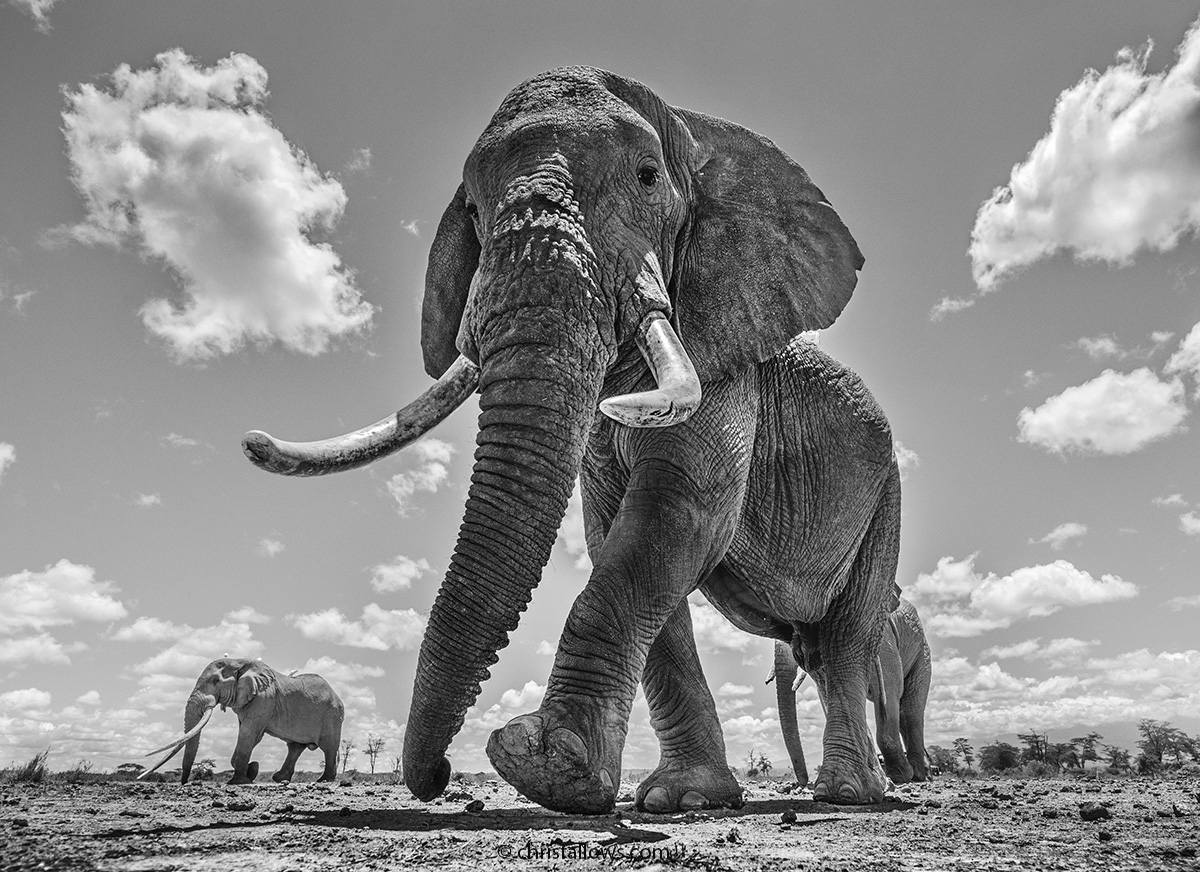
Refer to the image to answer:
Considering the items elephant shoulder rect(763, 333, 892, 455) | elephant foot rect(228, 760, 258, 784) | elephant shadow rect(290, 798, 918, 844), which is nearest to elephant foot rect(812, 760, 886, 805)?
elephant shadow rect(290, 798, 918, 844)

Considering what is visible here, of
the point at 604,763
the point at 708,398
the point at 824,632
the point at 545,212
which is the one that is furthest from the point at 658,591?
the point at 824,632

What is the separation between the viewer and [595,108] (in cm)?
667

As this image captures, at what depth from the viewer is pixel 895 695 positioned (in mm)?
17562

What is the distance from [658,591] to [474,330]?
7.40 feet

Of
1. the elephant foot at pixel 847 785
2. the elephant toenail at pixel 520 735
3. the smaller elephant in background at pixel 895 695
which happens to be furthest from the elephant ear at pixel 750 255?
the smaller elephant in background at pixel 895 695

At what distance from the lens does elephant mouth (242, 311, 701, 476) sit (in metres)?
5.05

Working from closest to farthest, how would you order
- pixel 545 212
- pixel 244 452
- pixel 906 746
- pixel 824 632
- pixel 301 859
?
pixel 301 859
pixel 244 452
pixel 545 212
pixel 824 632
pixel 906 746

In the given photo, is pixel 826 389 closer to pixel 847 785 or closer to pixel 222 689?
pixel 847 785

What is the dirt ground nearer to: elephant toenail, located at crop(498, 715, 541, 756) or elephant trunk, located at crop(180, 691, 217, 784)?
elephant toenail, located at crop(498, 715, 541, 756)

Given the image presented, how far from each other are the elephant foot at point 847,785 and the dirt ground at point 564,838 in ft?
3.54

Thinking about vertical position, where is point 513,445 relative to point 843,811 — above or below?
above

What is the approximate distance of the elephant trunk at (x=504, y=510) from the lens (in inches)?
210

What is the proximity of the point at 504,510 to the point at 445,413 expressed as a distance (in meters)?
1.57

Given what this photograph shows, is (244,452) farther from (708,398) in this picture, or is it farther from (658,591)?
(708,398)
